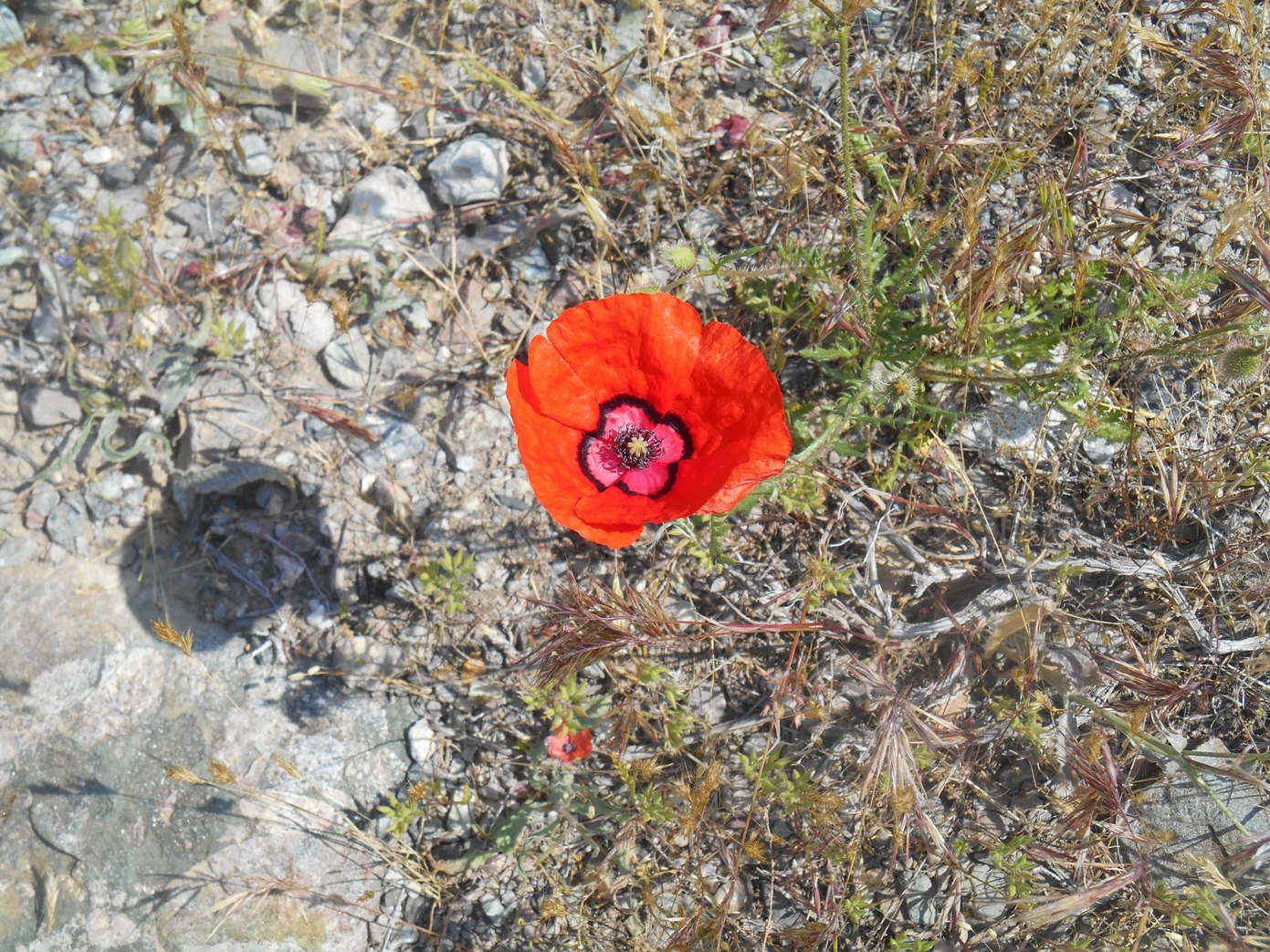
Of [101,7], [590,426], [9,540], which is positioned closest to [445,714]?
[590,426]

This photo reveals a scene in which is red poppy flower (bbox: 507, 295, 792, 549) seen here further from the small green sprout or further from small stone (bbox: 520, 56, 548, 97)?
small stone (bbox: 520, 56, 548, 97)

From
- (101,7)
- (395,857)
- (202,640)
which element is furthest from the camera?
(101,7)

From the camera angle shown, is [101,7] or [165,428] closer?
[165,428]

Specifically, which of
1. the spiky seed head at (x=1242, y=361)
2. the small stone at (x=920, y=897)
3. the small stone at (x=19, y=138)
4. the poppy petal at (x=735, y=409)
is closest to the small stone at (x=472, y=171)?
the poppy petal at (x=735, y=409)

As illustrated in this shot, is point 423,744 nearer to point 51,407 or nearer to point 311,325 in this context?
point 311,325

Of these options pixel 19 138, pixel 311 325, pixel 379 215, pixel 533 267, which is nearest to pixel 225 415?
pixel 311 325

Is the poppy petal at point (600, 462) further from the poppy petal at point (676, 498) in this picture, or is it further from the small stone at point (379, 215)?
Answer: the small stone at point (379, 215)

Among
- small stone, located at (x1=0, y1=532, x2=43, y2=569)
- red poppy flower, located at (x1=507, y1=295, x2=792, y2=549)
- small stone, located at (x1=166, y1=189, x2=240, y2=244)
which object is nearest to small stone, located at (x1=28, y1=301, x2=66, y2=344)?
small stone, located at (x1=166, y1=189, x2=240, y2=244)

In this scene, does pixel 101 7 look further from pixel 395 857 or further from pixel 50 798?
pixel 395 857
